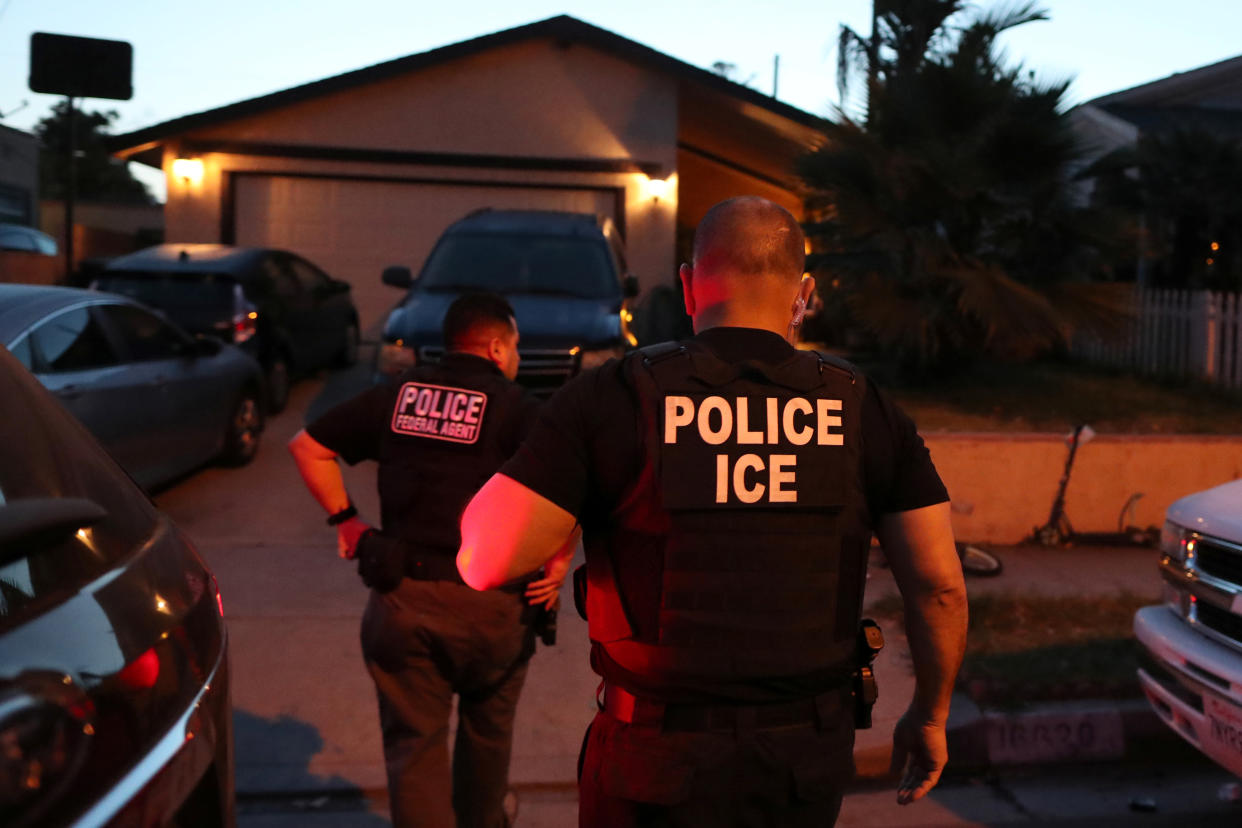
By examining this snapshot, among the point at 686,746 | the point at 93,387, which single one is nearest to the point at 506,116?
the point at 93,387

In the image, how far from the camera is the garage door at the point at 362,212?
15.5m

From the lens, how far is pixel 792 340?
94.3 inches

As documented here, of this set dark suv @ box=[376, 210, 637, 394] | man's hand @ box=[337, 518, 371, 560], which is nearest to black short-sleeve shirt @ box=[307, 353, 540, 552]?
man's hand @ box=[337, 518, 371, 560]

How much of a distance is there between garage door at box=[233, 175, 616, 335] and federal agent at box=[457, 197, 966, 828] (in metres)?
13.6

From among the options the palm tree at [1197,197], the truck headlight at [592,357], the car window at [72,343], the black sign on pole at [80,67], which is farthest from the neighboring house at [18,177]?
the palm tree at [1197,197]

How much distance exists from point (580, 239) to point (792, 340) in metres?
7.87

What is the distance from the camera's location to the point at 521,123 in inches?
616

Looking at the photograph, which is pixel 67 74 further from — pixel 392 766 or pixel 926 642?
pixel 926 642

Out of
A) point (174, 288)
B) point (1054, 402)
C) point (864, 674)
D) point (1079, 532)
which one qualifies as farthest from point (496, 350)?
point (174, 288)

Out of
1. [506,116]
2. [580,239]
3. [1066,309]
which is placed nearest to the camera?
[1066,309]

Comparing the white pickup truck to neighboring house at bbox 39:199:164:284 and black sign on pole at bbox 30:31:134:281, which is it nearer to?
neighboring house at bbox 39:199:164:284

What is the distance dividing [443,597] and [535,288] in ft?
20.7

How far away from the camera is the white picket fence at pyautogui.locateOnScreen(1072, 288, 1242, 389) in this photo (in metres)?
10.9

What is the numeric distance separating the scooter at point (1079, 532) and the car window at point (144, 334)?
19.7 ft
